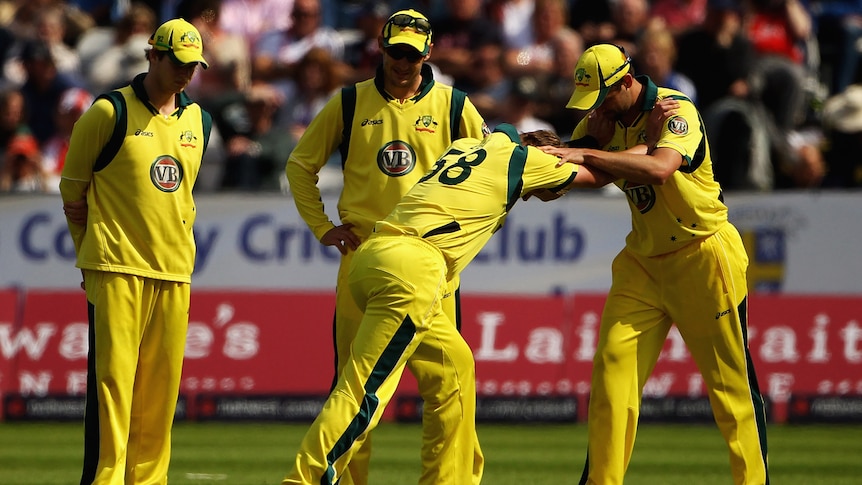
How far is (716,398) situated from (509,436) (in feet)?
17.1

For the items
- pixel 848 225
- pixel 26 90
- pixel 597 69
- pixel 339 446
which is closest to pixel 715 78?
pixel 848 225

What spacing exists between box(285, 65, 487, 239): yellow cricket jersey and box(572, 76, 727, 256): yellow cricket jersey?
3.27ft

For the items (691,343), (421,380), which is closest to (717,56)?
(691,343)

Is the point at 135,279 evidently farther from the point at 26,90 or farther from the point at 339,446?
the point at 26,90

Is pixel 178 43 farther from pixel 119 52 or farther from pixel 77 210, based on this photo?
pixel 119 52

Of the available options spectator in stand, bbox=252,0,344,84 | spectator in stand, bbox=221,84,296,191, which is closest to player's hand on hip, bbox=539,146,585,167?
spectator in stand, bbox=221,84,296,191

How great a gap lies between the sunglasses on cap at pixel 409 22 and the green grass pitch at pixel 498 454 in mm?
3381

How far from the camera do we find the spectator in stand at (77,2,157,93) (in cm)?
1673

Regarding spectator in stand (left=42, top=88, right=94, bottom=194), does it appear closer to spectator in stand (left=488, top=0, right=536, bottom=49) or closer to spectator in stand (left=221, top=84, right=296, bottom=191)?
spectator in stand (left=221, top=84, right=296, bottom=191)

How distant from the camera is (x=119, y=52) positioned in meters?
17.1

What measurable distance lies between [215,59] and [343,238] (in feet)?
30.7

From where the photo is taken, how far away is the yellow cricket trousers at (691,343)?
Result: 7.71 meters

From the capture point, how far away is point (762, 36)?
57.8 ft

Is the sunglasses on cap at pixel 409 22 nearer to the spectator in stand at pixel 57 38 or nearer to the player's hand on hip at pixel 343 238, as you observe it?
the player's hand on hip at pixel 343 238
